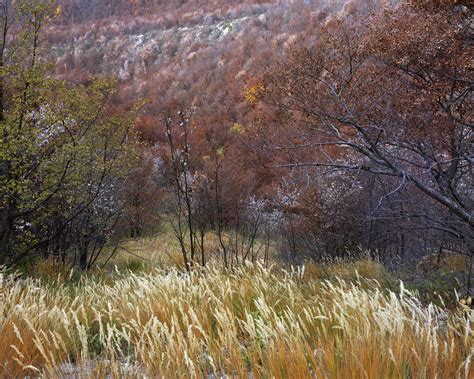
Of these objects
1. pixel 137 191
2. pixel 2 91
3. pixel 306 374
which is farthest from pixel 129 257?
pixel 306 374

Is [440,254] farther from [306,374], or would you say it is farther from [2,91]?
[2,91]

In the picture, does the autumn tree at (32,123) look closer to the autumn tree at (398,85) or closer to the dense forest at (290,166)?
the dense forest at (290,166)

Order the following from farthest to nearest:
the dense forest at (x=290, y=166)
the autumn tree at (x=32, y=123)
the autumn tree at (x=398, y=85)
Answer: the autumn tree at (x=32, y=123), the autumn tree at (x=398, y=85), the dense forest at (x=290, y=166)

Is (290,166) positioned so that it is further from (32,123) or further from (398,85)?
(32,123)

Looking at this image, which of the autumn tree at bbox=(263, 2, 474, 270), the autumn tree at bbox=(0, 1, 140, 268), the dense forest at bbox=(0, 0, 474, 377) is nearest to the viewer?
the dense forest at bbox=(0, 0, 474, 377)

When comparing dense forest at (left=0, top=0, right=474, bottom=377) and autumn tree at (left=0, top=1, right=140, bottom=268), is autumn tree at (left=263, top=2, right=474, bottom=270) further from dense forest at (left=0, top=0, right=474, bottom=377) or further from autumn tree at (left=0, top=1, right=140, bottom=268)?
autumn tree at (left=0, top=1, right=140, bottom=268)

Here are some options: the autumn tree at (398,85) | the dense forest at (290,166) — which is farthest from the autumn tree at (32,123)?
the autumn tree at (398,85)

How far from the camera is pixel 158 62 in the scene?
149ft

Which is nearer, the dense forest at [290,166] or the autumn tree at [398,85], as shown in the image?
the dense forest at [290,166]

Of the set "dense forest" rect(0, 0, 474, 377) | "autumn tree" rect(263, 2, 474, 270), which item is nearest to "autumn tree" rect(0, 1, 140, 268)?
"dense forest" rect(0, 0, 474, 377)

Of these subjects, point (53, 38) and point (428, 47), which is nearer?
point (428, 47)

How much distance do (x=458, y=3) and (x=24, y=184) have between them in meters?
7.23

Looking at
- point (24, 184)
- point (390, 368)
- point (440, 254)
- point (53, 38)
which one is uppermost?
point (53, 38)

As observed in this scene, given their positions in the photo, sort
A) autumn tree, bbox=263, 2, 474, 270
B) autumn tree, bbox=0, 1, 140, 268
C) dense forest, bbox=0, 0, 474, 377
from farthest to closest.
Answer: autumn tree, bbox=0, 1, 140, 268 < autumn tree, bbox=263, 2, 474, 270 < dense forest, bbox=0, 0, 474, 377
